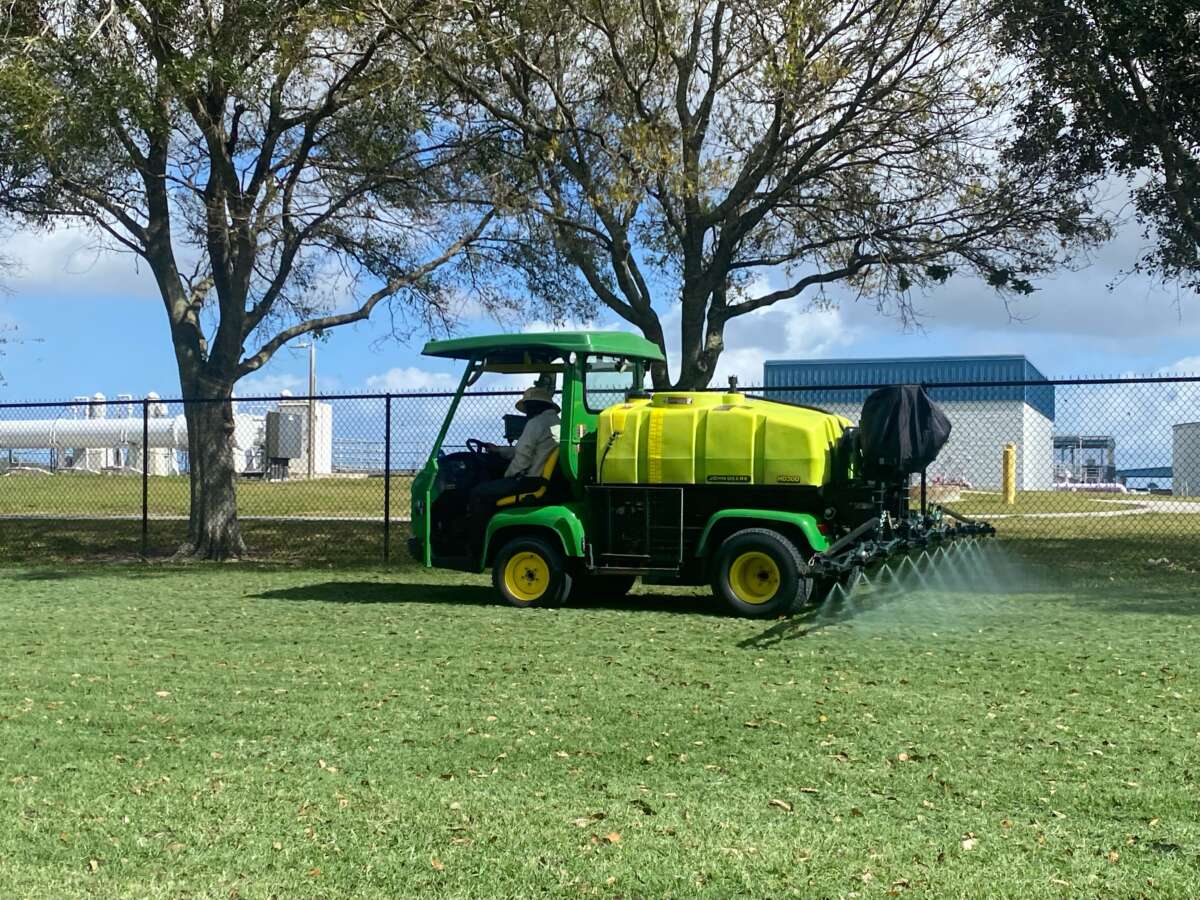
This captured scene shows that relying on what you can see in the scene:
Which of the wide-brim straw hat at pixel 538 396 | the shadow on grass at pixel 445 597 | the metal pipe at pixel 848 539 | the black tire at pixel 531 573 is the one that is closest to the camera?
the metal pipe at pixel 848 539

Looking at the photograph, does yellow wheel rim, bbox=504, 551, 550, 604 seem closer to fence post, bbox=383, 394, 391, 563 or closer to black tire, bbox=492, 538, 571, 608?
black tire, bbox=492, 538, 571, 608

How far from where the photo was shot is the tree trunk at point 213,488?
56.2ft

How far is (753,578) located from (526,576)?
2035 millimetres

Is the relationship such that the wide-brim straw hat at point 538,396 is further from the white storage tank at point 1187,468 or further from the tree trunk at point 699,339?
the white storage tank at point 1187,468

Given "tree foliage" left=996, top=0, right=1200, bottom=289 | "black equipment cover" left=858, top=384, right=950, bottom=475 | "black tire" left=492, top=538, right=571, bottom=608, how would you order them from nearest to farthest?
"black equipment cover" left=858, top=384, right=950, bottom=475, "black tire" left=492, top=538, right=571, bottom=608, "tree foliage" left=996, top=0, right=1200, bottom=289

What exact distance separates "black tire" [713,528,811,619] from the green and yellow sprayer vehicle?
0.01 meters

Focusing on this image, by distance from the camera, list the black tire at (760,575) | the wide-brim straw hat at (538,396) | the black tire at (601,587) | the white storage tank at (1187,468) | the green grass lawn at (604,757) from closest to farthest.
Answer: the green grass lawn at (604,757) < the black tire at (760,575) < the wide-brim straw hat at (538,396) < the black tire at (601,587) < the white storage tank at (1187,468)

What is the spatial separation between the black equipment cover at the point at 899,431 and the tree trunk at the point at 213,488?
1004 centimetres

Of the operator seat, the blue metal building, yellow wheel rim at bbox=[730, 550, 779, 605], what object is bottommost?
yellow wheel rim at bbox=[730, 550, 779, 605]

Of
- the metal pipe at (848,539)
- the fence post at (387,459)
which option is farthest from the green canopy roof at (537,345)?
the fence post at (387,459)

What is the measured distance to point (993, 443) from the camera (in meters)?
19.1

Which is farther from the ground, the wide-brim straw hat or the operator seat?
the wide-brim straw hat

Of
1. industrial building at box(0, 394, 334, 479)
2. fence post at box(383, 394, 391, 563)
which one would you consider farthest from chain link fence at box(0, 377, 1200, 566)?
industrial building at box(0, 394, 334, 479)

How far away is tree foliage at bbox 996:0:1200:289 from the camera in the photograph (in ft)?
49.3
